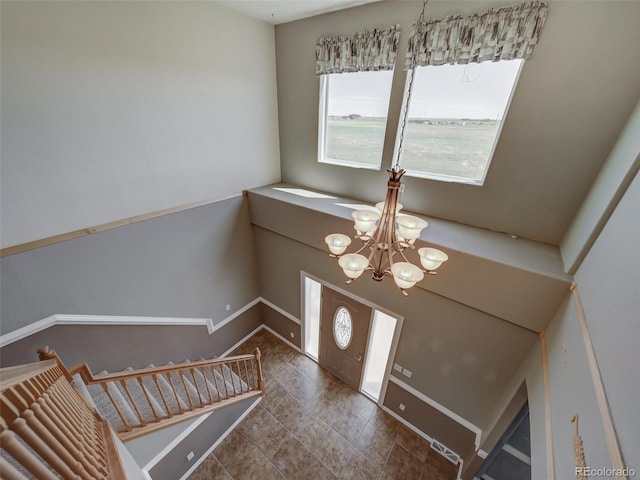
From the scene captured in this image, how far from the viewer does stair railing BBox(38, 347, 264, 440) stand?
2.14m

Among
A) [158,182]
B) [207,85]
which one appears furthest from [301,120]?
[158,182]

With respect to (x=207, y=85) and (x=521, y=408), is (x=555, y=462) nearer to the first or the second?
(x=521, y=408)

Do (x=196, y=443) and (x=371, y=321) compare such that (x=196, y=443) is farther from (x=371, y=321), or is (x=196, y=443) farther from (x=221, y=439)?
(x=371, y=321)

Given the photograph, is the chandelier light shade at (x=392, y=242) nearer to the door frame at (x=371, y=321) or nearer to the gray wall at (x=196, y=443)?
the door frame at (x=371, y=321)

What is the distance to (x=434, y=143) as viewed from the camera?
300 cm

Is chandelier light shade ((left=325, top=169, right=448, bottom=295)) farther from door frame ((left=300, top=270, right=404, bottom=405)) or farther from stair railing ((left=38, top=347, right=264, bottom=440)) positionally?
stair railing ((left=38, top=347, right=264, bottom=440))

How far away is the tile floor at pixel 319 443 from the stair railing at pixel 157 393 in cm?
51

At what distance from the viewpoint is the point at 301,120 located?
3.85 m

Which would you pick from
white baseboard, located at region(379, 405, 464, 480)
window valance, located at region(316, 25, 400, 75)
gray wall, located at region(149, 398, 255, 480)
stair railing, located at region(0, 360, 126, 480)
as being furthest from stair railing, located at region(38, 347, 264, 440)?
window valance, located at region(316, 25, 400, 75)

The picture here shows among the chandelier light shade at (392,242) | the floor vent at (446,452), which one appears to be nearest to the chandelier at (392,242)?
the chandelier light shade at (392,242)

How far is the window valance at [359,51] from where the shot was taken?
2.81m

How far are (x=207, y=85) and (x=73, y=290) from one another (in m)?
2.76

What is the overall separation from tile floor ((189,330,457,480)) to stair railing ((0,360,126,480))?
2.30 meters

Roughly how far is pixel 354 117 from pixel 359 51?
2.42 feet
